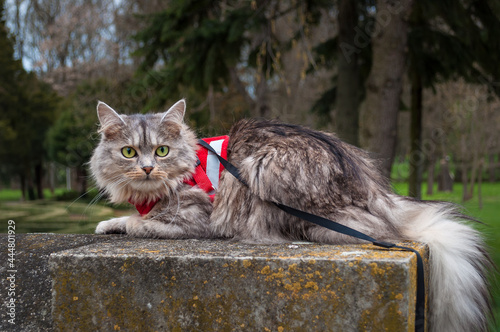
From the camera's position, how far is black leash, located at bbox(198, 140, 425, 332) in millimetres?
1612

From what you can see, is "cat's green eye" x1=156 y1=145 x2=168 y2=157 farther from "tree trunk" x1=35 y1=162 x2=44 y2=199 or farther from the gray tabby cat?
"tree trunk" x1=35 y1=162 x2=44 y2=199

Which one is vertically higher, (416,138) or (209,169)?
(416,138)

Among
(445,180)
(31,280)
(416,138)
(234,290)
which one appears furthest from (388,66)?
(445,180)

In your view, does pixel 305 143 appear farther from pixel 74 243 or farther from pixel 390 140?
pixel 390 140

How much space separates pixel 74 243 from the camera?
7.26ft

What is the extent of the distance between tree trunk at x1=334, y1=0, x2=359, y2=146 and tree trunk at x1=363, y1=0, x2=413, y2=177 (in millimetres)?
260

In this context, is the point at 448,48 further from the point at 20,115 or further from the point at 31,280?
the point at 20,115

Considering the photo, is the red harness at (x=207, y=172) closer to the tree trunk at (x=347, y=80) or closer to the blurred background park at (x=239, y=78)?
the blurred background park at (x=239, y=78)

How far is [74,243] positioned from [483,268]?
191 cm

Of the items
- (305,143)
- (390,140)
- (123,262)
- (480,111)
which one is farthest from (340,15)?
(480,111)

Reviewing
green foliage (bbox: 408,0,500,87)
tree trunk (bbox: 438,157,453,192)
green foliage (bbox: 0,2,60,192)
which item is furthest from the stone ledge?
tree trunk (bbox: 438,157,453,192)

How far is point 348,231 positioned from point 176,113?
1186 mm

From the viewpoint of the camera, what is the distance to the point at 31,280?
2080 mm

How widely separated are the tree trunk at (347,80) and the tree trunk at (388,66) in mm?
260
